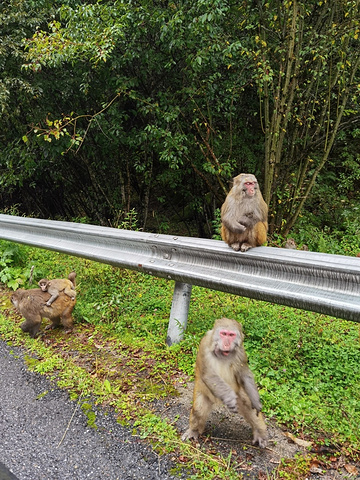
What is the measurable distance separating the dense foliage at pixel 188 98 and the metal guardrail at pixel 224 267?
73.4 inches

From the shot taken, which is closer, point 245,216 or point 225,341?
point 225,341

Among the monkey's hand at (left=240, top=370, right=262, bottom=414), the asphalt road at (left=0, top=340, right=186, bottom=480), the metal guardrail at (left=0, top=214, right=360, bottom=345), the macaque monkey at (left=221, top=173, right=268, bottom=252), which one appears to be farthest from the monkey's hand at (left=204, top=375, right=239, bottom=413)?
the macaque monkey at (left=221, top=173, right=268, bottom=252)

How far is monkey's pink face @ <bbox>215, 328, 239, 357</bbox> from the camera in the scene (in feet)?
7.66

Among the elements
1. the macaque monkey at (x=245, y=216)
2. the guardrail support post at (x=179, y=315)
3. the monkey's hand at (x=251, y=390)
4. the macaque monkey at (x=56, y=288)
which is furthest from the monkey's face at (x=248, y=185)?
the macaque monkey at (x=56, y=288)

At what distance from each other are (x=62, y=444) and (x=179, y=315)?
1436 millimetres

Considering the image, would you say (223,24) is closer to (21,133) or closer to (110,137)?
(110,137)

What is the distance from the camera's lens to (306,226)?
7629 mm

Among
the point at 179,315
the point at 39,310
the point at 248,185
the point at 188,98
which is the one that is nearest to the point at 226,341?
the point at 179,315

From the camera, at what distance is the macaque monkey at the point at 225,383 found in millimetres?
2316

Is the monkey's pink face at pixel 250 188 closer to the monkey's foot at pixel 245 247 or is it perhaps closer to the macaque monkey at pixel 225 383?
the monkey's foot at pixel 245 247

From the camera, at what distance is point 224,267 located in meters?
3.00

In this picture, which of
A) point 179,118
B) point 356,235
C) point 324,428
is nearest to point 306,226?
point 356,235

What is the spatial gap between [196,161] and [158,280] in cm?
338

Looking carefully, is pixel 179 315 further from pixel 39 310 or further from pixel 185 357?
pixel 39 310
